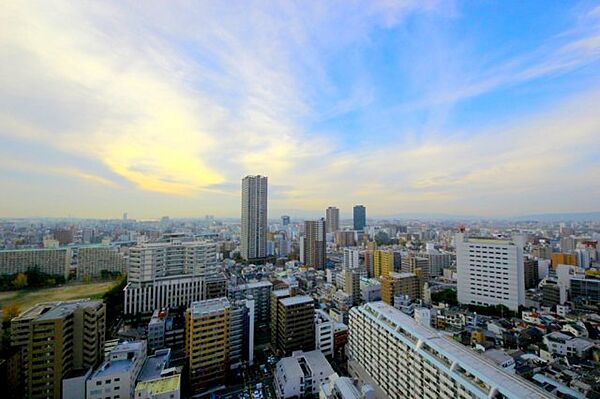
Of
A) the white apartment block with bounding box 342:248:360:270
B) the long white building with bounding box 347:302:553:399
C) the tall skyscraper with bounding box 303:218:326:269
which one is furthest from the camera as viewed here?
the tall skyscraper with bounding box 303:218:326:269

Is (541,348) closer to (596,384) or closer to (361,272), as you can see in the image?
(596,384)

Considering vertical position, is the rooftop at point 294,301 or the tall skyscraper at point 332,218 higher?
the tall skyscraper at point 332,218

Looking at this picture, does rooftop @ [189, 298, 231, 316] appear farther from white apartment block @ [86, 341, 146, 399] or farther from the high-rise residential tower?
the high-rise residential tower

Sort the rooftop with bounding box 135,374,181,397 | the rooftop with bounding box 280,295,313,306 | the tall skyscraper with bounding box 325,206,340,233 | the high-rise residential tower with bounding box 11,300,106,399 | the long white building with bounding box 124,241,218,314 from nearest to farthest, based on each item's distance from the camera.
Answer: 1. the rooftop with bounding box 135,374,181,397
2. the high-rise residential tower with bounding box 11,300,106,399
3. the rooftop with bounding box 280,295,313,306
4. the long white building with bounding box 124,241,218,314
5. the tall skyscraper with bounding box 325,206,340,233

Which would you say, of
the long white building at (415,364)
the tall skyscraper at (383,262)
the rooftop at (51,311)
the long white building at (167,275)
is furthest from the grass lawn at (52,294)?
the tall skyscraper at (383,262)

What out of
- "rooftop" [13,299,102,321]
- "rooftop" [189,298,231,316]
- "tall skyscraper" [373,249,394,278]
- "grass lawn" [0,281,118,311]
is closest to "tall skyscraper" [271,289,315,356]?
"rooftop" [189,298,231,316]

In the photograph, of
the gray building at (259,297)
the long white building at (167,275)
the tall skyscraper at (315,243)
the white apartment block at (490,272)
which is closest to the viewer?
the gray building at (259,297)

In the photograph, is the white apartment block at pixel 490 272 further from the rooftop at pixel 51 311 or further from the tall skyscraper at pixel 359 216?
the tall skyscraper at pixel 359 216
